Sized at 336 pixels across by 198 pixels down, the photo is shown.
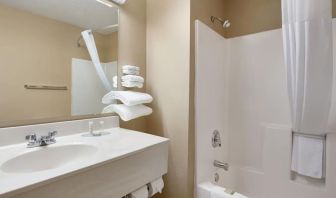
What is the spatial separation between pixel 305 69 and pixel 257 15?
83cm

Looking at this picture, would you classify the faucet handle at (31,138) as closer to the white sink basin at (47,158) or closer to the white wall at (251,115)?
the white sink basin at (47,158)

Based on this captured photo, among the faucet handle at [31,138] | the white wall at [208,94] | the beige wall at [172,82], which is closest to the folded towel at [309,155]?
the white wall at [208,94]

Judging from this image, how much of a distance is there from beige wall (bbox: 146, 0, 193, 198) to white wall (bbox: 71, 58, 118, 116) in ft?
1.29

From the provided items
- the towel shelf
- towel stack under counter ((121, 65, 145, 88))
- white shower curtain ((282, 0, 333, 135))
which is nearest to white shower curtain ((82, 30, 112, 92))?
towel stack under counter ((121, 65, 145, 88))

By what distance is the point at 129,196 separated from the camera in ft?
3.25

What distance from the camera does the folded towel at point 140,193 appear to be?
967 mm

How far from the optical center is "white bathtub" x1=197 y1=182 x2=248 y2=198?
3.95ft

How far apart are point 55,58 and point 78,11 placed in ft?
1.28

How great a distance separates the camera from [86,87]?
1.33 metres

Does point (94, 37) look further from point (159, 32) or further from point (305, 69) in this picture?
point (305, 69)

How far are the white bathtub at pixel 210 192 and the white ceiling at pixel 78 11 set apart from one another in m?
1.41

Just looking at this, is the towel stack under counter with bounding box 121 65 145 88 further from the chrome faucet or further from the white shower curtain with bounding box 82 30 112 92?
the chrome faucet

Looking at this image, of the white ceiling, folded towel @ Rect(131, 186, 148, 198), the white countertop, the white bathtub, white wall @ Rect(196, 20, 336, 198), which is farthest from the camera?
white wall @ Rect(196, 20, 336, 198)

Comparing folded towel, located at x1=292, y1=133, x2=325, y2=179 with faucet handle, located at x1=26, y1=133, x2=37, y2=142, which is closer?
faucet handle, located at x1=26, y1=133, x2=37, y2=142
